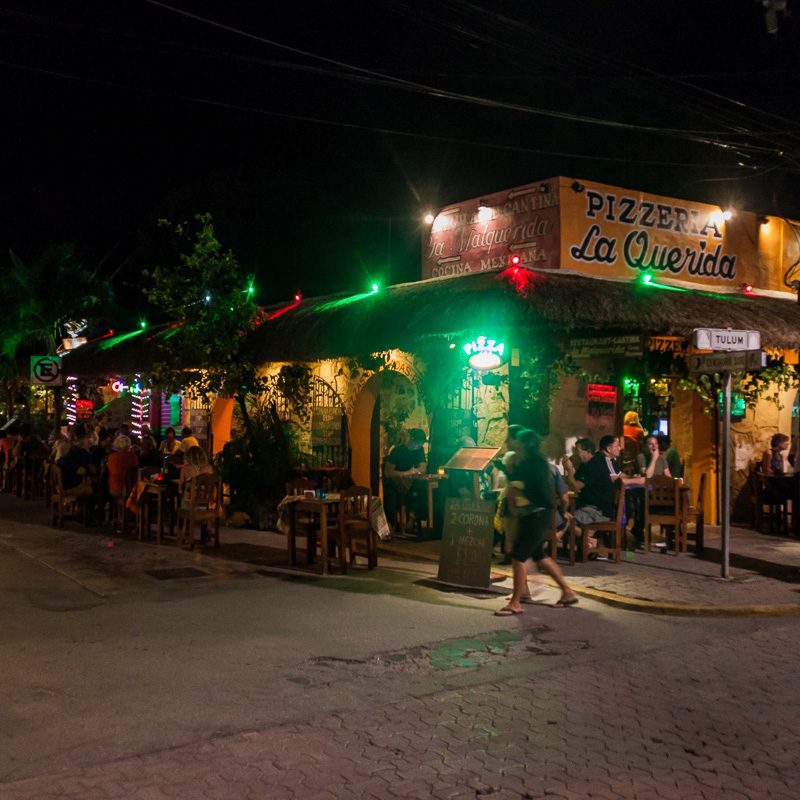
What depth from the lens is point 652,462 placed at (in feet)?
40.6

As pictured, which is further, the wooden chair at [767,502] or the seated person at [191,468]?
the wooden chair at [767,502]

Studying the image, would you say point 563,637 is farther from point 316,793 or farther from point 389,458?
point 389,458

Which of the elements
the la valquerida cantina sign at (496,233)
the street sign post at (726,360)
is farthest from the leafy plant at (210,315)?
the street sign post at (726,360)

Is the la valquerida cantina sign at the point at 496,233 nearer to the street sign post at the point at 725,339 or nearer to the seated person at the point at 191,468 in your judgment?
the street sign post at the point at 725,339

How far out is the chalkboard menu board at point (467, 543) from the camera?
9.42 meters

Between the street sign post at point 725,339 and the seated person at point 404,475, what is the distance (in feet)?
16.8

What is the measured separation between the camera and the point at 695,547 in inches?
483

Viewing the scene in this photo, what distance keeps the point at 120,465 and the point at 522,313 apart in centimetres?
692

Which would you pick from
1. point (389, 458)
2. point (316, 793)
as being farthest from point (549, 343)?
point (316, 793)

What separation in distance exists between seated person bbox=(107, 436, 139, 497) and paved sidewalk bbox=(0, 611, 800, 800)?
8869 millimetres

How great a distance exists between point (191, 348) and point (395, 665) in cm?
908

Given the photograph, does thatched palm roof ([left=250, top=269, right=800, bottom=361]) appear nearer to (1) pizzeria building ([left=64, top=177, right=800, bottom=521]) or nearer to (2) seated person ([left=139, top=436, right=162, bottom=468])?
(1) pizzeria building ([left=64, top=177, right=800, bottom=521])

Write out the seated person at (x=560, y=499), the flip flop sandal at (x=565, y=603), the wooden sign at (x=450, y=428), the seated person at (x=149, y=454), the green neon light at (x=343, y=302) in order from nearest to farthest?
the flip flop sandal at (x=565, y=603) < the seated person at (x=560, y=499) < the wooden sign at (x=450, y=428) < the green neon light at (x=343, y=302) < the seated person at (x=149, y=454)

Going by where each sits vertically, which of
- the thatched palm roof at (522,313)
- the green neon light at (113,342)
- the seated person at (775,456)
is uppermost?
the green neon light at (113,342)
